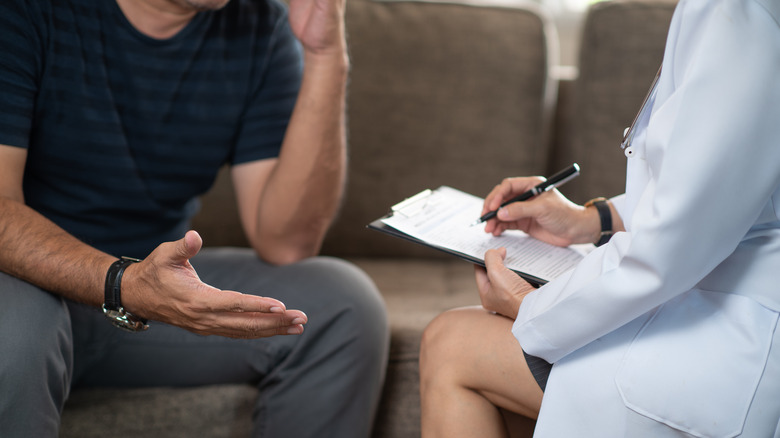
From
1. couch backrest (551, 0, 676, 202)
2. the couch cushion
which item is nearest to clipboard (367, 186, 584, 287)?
the couch cushion

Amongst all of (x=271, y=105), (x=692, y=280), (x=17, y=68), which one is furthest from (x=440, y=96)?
(x=692, y=280)

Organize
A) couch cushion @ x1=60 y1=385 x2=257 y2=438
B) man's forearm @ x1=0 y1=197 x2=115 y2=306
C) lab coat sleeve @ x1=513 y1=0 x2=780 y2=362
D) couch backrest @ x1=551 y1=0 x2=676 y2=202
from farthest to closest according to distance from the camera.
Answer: couch backrest @ x1=551 y1=0 x2=676 y2=202
couch cushion @ x1=60 y1=385 x2=257 y2=438
man's forearm @ x1=0 y1=197 x2=115 y2=306
lab coat sleeve @ x1=513 y1=0 x2=780 y2=362

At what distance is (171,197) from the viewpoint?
1.15 m

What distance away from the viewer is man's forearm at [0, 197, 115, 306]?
0.86 meters

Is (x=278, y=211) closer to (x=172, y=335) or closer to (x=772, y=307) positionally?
(x=172, y=335)

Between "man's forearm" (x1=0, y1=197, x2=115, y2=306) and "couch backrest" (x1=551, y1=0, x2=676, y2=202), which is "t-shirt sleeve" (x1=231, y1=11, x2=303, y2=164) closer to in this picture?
"man's forearm" (x1=0, y1=197, x2=115, y2=306)

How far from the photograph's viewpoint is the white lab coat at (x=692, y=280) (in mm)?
570

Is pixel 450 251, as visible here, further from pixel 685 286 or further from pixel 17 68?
pixel 17 68

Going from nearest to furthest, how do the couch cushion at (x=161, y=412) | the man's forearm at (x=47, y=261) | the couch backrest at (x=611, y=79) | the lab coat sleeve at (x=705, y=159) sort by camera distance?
the lab coat sleeve at (x=705, y=159) < the man's forearm at (x=47, y=261) < the couch cushion at (x=161, y=412) < the couch backrest at (x=611, y=79)

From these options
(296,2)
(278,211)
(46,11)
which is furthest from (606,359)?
(46,11)

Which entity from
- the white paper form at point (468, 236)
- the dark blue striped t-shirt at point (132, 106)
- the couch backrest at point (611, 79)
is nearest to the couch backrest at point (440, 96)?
the couch backrest at point (611, 79)

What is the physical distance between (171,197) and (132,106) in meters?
0.18

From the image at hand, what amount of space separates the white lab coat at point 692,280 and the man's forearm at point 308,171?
22.5 inches

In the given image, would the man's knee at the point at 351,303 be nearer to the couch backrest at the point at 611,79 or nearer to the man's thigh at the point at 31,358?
the man's thigh at the point at 31,358
